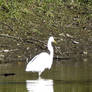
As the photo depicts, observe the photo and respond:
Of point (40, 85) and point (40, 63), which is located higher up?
point (40, 63)

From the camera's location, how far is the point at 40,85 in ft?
48.7

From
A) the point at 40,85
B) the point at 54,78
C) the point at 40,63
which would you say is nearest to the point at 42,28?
the point at 40,63

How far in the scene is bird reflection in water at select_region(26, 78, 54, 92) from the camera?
13.9 m

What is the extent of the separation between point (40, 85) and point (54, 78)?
1.23m

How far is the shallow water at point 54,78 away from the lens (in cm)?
1410

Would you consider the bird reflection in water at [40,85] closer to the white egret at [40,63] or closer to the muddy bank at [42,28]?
the white egret at [40,63]

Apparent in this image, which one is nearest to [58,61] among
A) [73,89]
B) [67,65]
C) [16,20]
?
[67,65]

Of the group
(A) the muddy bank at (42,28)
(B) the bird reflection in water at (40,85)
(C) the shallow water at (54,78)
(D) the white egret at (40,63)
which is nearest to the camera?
(B) the bird reflection in water at (40,85)

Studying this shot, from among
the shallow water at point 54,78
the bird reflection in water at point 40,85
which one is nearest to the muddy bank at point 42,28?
the shallow water at point 54,78

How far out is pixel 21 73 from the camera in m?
17.3

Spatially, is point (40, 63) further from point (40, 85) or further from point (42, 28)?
point (42, 28)

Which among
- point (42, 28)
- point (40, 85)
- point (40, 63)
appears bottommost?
point (40, 85)

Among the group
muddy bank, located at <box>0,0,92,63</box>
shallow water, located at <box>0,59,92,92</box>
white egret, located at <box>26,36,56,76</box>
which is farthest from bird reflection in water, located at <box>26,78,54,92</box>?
muddy bank, located at <box>0,0,92,63</box>

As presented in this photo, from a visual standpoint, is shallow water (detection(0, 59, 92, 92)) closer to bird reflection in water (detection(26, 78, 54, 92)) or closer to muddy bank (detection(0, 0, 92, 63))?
bird reflection in water (detection(26, 78, 54, 92))
